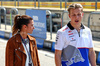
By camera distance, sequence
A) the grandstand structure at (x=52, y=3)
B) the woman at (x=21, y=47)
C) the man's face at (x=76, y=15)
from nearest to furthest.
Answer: the man's face at (x=76, y=15) < the woman at (x=21, y=47) < the grandstand structure at (x=52, y=3)

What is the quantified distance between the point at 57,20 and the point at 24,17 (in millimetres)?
10853

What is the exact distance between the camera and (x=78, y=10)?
2.88 metres

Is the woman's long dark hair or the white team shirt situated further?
the woman's long dark hair

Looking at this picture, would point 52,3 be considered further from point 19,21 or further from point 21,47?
point 21,47

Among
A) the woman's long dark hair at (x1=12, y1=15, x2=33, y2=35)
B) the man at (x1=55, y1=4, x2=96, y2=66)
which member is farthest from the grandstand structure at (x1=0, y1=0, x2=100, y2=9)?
the man at (x1=55, y1=4, x2=96, y2=66)

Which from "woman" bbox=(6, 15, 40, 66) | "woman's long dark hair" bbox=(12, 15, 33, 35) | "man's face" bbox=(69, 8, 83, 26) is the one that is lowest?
"woman" bbox=(6, 15, 40, 66)

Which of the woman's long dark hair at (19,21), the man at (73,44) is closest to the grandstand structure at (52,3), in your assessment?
the woman's long dark hair at (19,21)

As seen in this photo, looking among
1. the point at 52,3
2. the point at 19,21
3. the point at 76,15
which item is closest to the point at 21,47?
the point at 19,21

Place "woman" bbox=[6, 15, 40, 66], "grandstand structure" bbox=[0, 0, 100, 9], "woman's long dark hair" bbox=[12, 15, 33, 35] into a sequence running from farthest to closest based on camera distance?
1. "grandstand structure" bbox=[0, 0, 100, 9]
2. "woman's long dark hair" bbox=[12, 15, 33, 35]
3. "woman" bbox=[6, 15, 40, 66]

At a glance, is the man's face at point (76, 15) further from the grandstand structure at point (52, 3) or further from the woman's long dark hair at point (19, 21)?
the grandstand structure at point (52, 3)

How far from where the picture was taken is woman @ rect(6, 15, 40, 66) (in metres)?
3.17

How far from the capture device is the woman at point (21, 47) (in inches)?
125

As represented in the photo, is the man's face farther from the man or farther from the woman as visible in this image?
the woman

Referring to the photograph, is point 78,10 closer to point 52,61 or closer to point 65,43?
point 65,43
